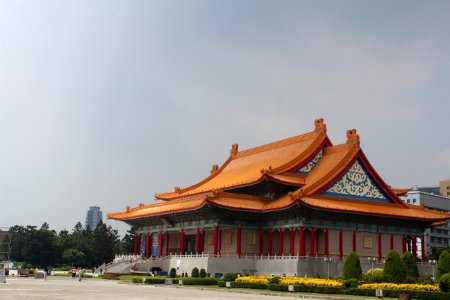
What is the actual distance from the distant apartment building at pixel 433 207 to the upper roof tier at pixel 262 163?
6131 centimetres

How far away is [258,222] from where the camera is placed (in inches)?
2076

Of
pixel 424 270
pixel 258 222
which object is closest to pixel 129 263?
pixel 258 222

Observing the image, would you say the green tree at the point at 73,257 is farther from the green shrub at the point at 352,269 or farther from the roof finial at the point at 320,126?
the green shrub at the point at 352,269

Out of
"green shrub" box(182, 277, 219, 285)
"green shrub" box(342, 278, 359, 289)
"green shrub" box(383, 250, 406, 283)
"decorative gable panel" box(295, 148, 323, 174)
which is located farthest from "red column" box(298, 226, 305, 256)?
"green shrub" box(342, 278, 359, 289)

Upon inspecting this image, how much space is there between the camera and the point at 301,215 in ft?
157

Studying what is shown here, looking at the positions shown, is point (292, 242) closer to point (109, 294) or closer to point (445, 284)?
point (445, 284)

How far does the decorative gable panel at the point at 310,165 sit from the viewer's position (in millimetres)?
55031

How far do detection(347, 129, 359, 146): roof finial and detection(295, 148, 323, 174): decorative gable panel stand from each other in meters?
3.85

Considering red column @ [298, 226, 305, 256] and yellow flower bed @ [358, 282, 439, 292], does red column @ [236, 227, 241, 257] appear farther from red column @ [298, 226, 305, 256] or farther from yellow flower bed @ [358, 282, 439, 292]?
yellow flower bed @ [358, 282, 439, 292]

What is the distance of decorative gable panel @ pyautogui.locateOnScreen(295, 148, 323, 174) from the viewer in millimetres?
55031

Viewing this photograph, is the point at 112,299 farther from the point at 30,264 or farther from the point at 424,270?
the point at 30,264

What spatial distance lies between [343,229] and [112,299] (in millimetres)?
30264

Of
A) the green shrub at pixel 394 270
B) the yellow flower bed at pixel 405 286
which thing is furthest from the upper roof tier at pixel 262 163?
the yellow flower bed at pixel 405 286

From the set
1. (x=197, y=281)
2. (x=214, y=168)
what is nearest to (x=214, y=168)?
(x=214, y=168)
